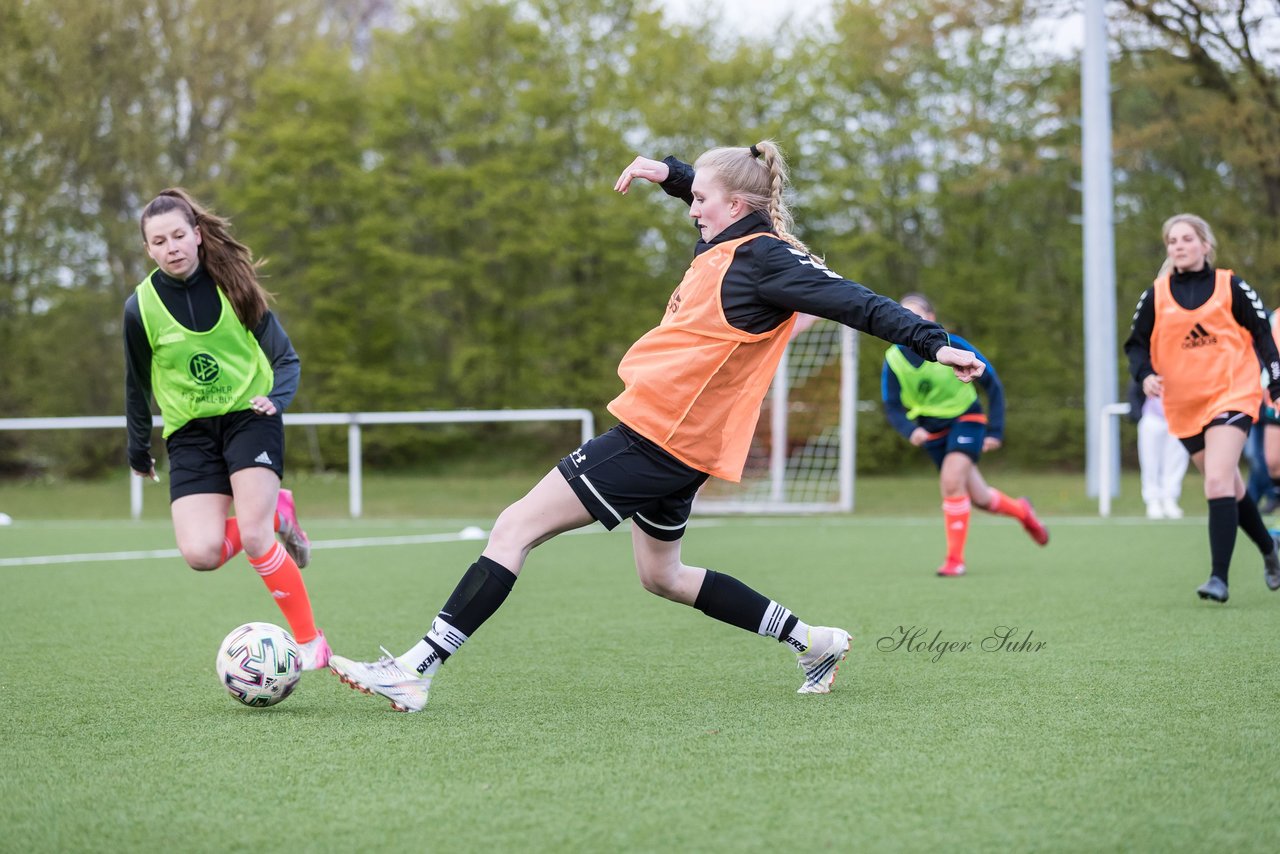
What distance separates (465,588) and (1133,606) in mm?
3833

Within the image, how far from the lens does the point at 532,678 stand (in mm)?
4820

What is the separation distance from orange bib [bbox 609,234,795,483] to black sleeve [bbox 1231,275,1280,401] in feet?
11.0

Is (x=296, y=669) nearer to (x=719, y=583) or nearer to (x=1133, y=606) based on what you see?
(x=719, y=583)

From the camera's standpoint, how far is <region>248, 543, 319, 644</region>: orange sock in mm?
4879

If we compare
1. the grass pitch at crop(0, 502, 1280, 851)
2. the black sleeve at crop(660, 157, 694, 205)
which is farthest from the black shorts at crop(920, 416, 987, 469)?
the black sleeve at crop(660, 157, 694, 205)

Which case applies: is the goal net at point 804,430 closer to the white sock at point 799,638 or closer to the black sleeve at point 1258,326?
the black sleeve at point 1258,326

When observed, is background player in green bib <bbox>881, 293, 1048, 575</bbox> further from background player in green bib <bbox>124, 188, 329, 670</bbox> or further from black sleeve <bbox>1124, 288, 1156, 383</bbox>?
background player in green bib <bbox>124, 188, 329, 670</bbox>

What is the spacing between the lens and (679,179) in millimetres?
4633

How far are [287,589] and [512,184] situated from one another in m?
17.9

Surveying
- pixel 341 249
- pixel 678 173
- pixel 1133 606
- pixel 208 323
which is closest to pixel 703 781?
pixel 678 173

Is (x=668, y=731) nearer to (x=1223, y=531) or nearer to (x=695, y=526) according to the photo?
(x=1223, y=531)

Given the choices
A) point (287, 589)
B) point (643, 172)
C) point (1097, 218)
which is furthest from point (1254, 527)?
point (1097, 218)

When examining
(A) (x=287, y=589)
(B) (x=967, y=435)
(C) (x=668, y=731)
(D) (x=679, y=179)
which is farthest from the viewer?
(B) (x=967, y=435)

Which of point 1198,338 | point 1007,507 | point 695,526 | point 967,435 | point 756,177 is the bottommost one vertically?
point 695,526
